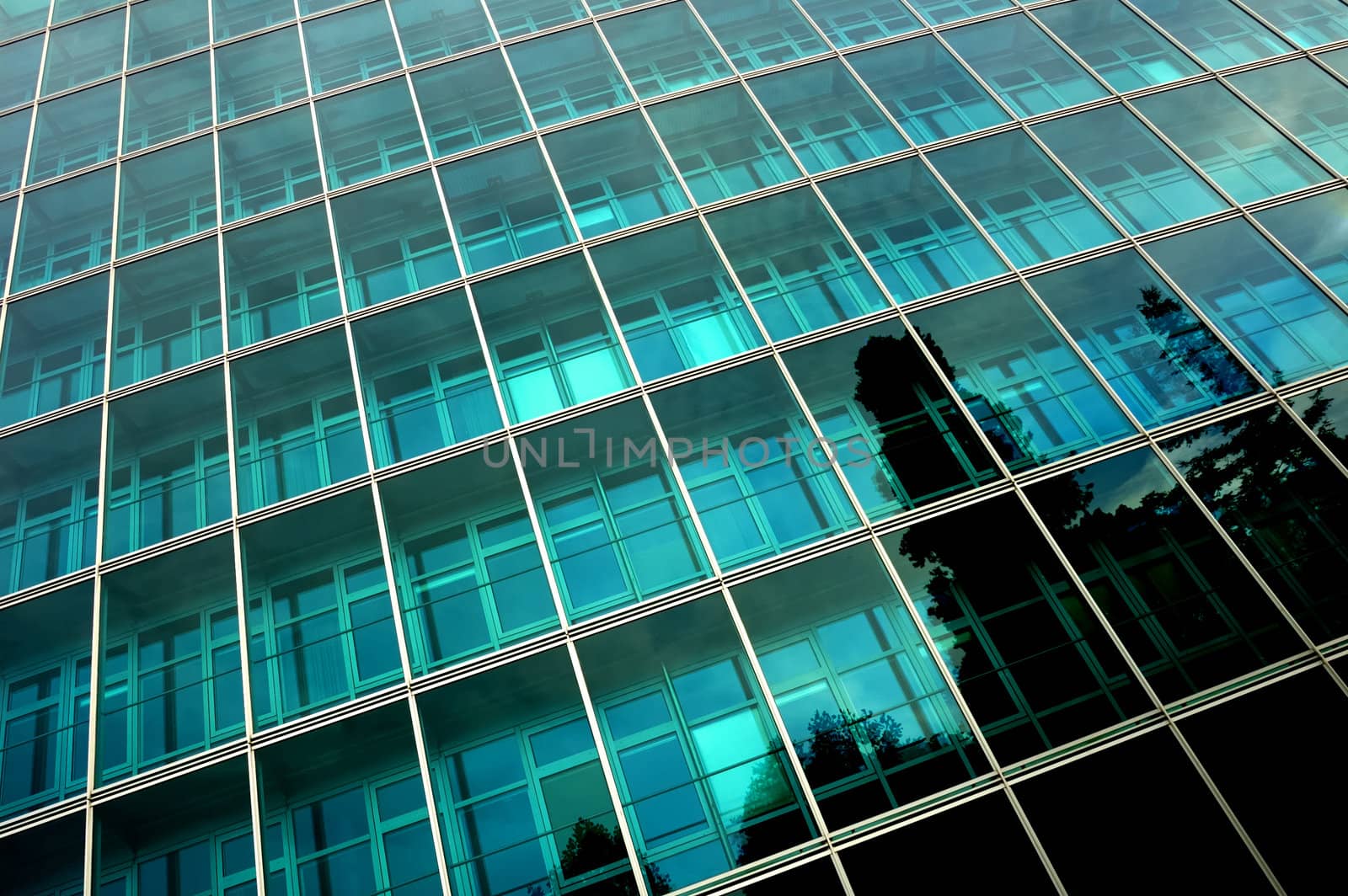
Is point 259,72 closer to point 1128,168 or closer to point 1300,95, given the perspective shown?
point 1128,168

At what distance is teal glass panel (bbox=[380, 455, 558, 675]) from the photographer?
11953mm

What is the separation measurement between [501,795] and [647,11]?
48.2 feet

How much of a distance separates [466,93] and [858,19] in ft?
25.7

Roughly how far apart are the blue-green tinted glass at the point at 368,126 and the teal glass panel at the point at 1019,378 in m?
10.5

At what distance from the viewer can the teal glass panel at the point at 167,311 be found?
15266mm

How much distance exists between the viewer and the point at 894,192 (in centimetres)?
1541

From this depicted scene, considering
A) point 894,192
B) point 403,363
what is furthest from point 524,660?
point 894,192

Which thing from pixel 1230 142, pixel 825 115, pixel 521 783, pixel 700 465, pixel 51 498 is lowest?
pixel 521 783

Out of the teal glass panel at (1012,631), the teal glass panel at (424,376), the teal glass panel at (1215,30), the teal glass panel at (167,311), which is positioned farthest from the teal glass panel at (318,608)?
the teal glass panel at (1215,30)

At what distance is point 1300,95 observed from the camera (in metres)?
15.9

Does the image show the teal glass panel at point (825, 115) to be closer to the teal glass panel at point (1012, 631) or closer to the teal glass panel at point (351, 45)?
the teal glass panel at point (1012, 631)

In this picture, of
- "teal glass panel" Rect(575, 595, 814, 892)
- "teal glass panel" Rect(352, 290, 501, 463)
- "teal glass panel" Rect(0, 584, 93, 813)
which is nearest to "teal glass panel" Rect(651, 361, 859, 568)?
"teal glass panel" Rect(575, 595, 814, 892)

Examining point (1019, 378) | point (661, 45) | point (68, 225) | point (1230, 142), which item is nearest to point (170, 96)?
point (68, 225)

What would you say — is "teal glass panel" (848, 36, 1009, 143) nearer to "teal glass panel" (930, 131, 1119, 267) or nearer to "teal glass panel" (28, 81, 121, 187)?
"teal glass panel" (930, 131, 1119, 267)
